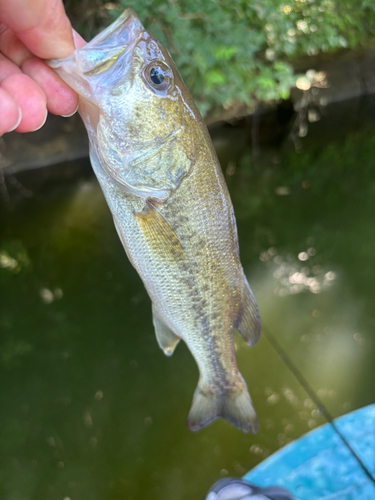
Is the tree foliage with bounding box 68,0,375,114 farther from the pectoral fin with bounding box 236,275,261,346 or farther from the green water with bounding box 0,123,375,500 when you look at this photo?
the pectoral fin with bounding box 236,275,261,346

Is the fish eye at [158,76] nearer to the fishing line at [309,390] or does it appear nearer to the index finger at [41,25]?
the index finger at [41,25]

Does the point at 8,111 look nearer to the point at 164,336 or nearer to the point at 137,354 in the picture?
the point at 164,336

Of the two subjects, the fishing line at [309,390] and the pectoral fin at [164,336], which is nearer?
the pectoral fin at [164,336]

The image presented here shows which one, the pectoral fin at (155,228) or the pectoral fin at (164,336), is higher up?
the pectoral fin at (155,228)

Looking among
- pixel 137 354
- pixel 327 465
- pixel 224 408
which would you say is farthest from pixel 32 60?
pixel 327 465

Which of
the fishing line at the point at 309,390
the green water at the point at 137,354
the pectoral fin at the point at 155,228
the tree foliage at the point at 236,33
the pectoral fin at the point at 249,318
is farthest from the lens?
the tree foliage at the point at 236,33

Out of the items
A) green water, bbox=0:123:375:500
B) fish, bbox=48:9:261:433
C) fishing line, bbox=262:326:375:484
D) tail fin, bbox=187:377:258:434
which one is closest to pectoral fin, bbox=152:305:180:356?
fish, bbox=48:9:261:433

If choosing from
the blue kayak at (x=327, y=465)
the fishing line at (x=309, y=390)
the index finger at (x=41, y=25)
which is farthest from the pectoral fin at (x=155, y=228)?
the fishing line at (x=309, y=390)
